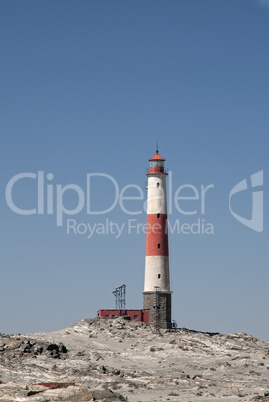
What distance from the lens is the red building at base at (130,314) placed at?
8250 centimetres

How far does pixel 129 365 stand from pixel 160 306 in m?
13.9

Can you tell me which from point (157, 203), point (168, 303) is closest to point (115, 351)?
point (168, 303)

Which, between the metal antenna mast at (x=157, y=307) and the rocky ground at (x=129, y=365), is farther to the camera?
the metal antenna mast at (x=157, y=307)

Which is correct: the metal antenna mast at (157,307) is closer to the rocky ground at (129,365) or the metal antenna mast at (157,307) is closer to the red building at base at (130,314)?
the rocky ground at (129,365)

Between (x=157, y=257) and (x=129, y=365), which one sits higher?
(x=157, y=257)

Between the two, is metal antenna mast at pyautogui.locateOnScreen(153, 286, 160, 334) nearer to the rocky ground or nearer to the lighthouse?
the lighthouse

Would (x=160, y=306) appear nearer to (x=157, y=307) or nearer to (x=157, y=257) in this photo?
(x=157, y=307)

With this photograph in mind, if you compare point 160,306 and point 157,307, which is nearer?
point 157,307

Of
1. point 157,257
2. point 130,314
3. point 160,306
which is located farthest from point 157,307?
point 157,257

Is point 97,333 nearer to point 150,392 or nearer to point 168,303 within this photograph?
point 168,303

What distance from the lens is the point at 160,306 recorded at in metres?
81.4

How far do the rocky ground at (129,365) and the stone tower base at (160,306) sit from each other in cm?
134

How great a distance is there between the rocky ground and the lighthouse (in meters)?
2.01

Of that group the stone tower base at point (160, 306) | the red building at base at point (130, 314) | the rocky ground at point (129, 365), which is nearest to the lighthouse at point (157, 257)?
the stone tower base at point (160, 306)
